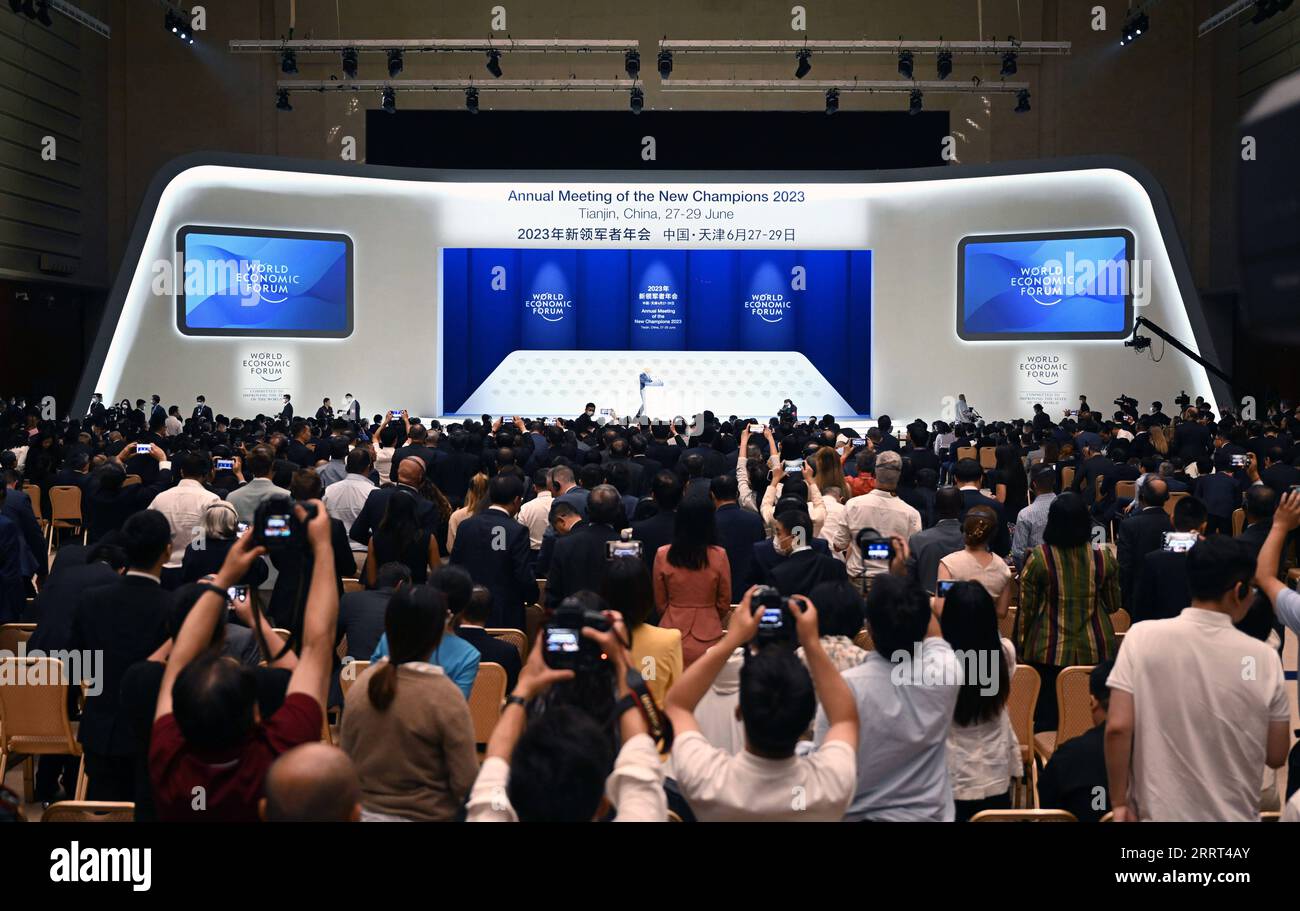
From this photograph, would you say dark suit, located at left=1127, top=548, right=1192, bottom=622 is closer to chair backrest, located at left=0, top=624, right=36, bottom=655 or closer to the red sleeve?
the red sleeve

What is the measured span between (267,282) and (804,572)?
673 inches

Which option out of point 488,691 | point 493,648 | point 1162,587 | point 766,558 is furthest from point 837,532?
point 488,691

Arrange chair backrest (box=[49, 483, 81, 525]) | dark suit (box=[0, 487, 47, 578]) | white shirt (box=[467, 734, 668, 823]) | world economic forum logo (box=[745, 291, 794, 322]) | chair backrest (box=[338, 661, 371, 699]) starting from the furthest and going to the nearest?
1. world economic forum logo (box=[745, 291, 794, 322])
2. chair backrest (box=[49, 483, 81, 525])
3. dark suit (box=[0, 487, 47, 578])
4. chair backrest (box=[338, 661, 371, 699])
5. white shirt (box=[467, 734, 668, 823])

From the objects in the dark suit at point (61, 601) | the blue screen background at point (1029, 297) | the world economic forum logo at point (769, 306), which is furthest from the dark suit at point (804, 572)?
the world economic forum logo at point (769, 306)

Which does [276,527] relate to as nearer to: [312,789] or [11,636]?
[312,789]

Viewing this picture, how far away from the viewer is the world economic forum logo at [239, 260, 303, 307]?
20016 millimetres

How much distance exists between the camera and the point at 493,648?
464 centimetres

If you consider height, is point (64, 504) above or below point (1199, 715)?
above

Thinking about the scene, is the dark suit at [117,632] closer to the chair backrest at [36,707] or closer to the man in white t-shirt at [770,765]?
the chair backrest at [36,707]

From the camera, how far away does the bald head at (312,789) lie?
220 cm

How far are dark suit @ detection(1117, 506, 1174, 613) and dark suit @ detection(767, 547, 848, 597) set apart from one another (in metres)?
2.17

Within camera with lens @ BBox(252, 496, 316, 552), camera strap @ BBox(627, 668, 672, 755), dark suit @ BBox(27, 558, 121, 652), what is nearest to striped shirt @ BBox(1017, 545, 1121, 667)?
camera strap @ BBox(627, 668, 672, 755)

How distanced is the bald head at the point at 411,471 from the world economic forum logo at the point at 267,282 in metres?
14.3
